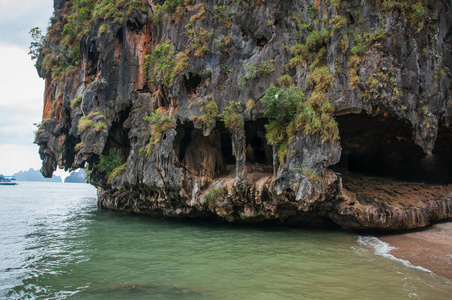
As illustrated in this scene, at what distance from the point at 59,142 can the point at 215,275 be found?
23.8 m

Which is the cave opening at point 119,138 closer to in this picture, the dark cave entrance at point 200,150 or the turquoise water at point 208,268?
the dark cave entrance at point 200,150

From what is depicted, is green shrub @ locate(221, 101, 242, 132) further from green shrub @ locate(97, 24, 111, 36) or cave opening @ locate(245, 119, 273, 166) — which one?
green shrub @ locate(97, 24, 111, 36)

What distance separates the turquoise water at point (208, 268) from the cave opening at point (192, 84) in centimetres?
814

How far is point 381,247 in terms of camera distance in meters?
11.2

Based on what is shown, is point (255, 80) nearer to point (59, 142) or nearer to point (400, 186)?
point (400, 186)

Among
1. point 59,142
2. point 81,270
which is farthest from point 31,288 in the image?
point 59,142

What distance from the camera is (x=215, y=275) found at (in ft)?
26.7

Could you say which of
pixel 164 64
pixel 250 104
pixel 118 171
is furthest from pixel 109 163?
pixel 250 104

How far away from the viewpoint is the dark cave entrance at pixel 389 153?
47.1 ft

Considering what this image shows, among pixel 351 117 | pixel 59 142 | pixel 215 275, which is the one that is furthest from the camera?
pixel 59 142

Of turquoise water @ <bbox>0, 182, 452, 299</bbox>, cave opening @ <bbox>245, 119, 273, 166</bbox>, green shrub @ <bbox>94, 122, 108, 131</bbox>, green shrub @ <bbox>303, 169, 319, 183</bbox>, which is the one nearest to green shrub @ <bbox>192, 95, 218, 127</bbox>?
cave opening @ <bbox>245, 119, 273, 166</bbox>

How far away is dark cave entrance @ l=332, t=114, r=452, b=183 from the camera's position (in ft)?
47.1

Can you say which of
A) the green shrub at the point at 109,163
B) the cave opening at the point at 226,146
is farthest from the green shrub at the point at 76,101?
the cave opening at the point at 226,146

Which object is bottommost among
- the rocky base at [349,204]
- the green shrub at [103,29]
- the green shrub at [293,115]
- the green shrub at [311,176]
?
the rocky base at [349,204]
